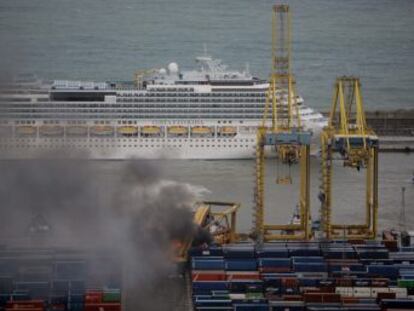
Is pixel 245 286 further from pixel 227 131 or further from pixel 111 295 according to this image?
pixel 227 131

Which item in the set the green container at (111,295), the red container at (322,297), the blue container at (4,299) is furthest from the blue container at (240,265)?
the blue container at (4,299)

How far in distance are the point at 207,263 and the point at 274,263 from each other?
0.58 m

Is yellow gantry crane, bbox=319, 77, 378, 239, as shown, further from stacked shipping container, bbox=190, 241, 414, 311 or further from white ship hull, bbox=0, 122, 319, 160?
white ship hull, bbox=0, 122, 319, 160

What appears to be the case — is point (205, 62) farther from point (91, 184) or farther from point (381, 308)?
point (381, 308)

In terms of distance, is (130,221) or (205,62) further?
(205,62)

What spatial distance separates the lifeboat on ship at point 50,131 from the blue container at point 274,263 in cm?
725

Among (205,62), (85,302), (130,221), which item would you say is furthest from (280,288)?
(205,62)

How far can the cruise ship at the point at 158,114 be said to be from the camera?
2295cm

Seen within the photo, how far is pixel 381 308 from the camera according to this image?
14.0m

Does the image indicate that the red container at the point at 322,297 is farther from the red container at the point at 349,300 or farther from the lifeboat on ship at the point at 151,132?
the lifeboat on ship at the point at 151,132

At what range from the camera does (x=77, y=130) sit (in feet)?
75.4

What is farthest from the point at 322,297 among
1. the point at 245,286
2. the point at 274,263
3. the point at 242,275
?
the point at 274,263

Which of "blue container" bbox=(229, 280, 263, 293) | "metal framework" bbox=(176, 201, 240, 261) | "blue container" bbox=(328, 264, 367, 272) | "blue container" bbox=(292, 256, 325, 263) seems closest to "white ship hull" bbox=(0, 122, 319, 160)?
"metal framework" bbox=(176, 201, 240, 261)

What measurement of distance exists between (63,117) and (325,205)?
747 centimetres
